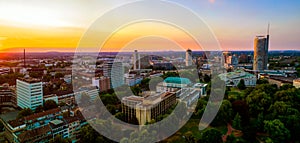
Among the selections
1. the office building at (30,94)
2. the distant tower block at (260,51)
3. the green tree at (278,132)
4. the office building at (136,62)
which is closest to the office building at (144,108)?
the green tree at (278,132)

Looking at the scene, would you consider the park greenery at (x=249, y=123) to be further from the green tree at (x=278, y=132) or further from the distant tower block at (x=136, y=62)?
the distant tower block at (x=136, y=62)

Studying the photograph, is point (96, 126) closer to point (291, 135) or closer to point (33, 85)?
point (33, 85)

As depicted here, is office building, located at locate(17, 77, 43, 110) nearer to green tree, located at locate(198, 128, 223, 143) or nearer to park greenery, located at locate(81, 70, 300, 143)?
park greenery, located at locate(81, 70, 300, 143)

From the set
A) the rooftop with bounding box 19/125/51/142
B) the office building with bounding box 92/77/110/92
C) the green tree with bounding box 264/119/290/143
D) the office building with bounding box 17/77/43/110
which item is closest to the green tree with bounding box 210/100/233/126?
the green tree with bounding box 264/119/290/143

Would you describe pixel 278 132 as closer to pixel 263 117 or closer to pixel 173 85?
pixel 263 117

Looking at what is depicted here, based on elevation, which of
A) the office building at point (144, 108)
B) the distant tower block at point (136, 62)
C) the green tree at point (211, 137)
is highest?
the distant tower block at point (136, 62)

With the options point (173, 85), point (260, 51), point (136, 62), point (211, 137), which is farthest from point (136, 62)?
point (211, 137)
